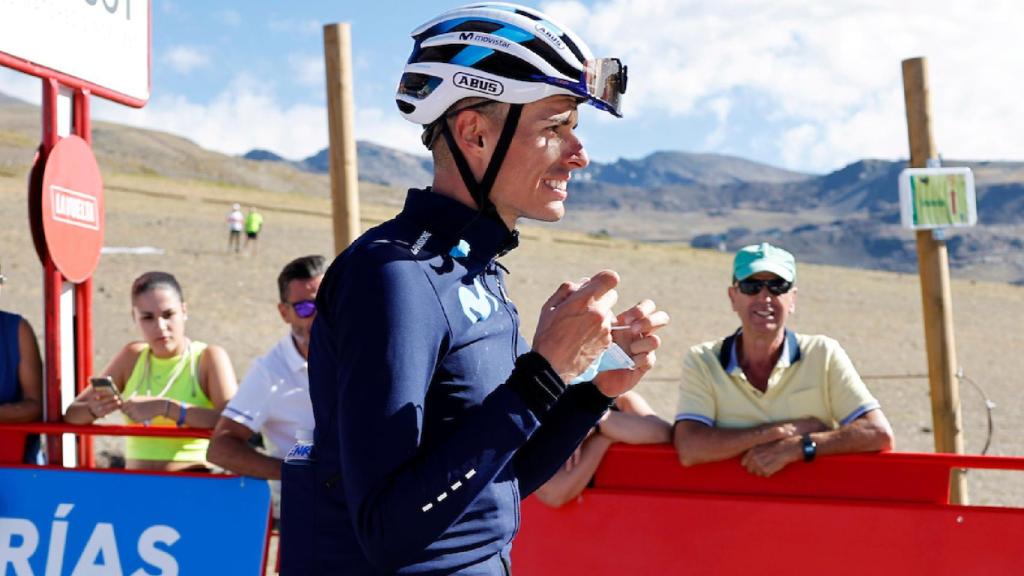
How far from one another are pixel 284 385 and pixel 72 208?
4.25ft

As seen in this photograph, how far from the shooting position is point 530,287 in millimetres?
35781

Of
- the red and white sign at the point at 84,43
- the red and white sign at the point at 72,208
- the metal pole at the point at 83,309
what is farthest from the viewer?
the metal pole at the point at 83,309

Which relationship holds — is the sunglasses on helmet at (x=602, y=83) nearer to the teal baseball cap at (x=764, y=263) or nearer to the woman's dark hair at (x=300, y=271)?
the teal baseball cap at (x=764, y=263)

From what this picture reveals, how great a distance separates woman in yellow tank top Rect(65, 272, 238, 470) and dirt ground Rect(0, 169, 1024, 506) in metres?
7.05

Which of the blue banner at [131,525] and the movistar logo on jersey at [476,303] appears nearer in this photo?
the movistar logo on jersey at [476,303]

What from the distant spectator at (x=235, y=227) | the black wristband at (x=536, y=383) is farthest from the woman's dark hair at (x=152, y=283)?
the distant spectator at (x=235, y=227)

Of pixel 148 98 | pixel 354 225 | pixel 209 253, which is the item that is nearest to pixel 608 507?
pixel 354 225

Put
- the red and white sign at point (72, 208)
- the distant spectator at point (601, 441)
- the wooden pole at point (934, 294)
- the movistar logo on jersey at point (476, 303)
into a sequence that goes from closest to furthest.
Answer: the movistar logo on jersey at point (476, 303)
the red and white sign at point (72, 208)
the distant spectator at point (601, 441)
the wooden pole at point (934, 294)

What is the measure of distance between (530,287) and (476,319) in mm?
33663

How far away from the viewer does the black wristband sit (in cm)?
201

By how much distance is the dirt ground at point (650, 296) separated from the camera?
64.1ft

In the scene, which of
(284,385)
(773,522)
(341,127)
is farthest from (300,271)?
(773,522)

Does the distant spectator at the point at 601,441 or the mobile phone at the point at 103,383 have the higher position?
the mobile phone at the point at 103,383

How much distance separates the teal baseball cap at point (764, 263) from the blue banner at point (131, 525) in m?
2.51
